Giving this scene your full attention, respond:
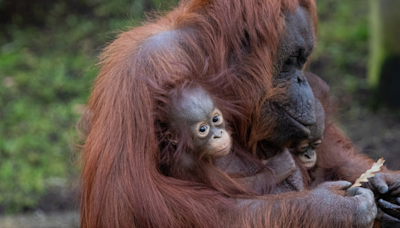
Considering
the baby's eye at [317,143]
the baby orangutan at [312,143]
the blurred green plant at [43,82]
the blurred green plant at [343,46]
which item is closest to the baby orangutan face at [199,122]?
the baby orangutan at [312,143]

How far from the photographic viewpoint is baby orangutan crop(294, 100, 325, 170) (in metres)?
2.56

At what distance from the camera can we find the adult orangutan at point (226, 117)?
2051 mm

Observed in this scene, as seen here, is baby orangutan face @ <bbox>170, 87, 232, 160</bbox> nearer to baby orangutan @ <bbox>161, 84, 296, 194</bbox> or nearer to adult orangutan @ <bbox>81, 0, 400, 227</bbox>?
baby orangutan @ <bbox>161, 84, 296, 194</bbox>

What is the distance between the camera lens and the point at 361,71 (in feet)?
20.9

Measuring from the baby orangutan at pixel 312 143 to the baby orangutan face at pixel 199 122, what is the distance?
0.67 meters

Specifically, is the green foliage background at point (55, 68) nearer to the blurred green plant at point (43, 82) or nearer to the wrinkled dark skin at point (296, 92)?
the blurred green plant at point (43, 82)

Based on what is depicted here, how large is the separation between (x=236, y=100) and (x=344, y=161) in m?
1.05

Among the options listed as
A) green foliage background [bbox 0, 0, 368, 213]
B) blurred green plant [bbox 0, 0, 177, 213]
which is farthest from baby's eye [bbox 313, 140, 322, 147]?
green foliage background [bbox 0, 0, 368, 213]

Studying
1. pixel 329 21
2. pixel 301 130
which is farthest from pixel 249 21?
pixel 329 21

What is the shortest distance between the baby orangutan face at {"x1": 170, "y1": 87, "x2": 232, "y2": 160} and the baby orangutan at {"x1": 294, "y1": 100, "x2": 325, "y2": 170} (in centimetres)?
67

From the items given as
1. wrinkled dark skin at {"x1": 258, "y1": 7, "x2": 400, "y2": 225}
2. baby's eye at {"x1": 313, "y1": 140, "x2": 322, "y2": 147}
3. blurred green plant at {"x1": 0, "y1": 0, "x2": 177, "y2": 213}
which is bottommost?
baby's eye at {"x1": 313, "y1": 140, "x2": 322, "y2": 147}

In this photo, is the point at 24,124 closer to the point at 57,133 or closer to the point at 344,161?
the point at 57,133

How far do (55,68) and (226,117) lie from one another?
14.8 feet

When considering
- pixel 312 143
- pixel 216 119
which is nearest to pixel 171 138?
pixel 216 119
